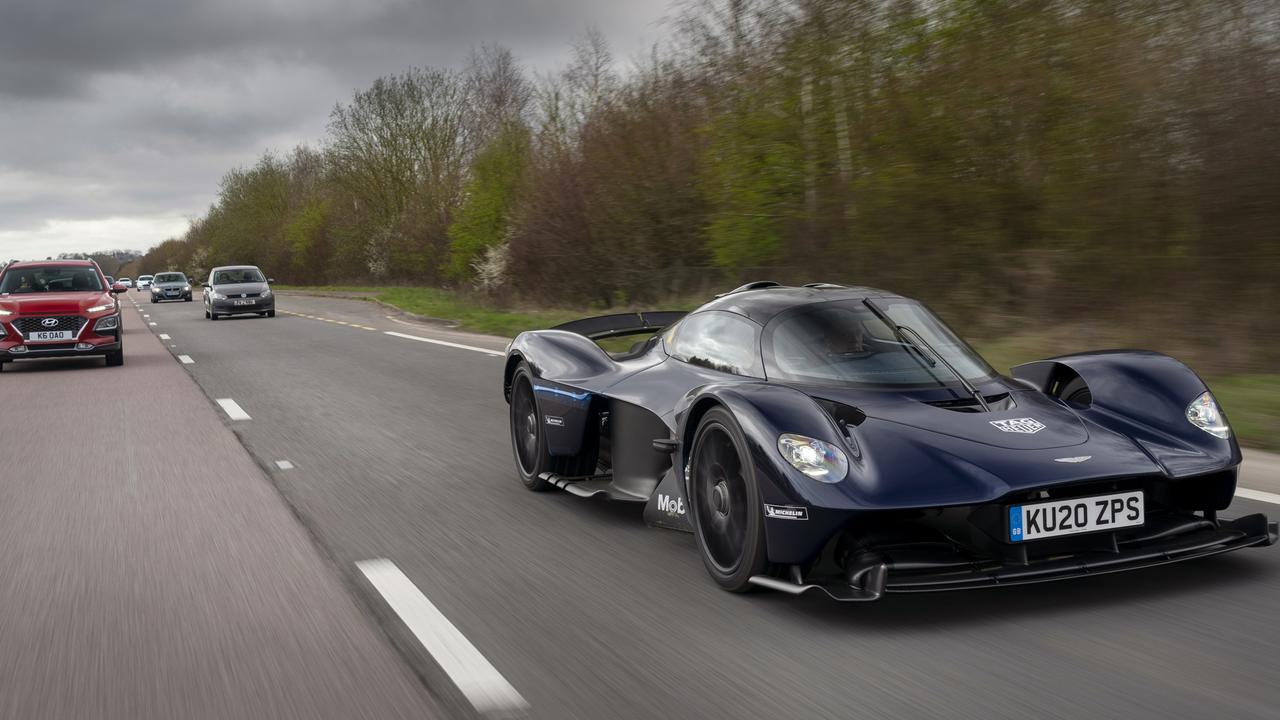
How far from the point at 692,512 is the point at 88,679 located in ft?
7.37

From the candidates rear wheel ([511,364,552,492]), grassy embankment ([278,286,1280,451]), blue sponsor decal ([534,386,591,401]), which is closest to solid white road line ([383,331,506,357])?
grassy embankment ([278,286,1280,451])

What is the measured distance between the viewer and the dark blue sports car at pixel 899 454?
3.82 metres

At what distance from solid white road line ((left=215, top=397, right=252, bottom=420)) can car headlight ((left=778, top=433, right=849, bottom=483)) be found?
7.38 m

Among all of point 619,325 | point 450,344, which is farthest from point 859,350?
point 450,344

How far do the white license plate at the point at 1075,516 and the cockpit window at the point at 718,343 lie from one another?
1388 mm

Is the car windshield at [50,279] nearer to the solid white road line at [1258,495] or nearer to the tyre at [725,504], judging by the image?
the tyre at [725,504]

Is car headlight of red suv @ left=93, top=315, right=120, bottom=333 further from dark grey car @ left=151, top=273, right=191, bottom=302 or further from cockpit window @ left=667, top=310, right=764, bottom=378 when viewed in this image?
dark grey car @ left=151, top=273, right=191, bottom=302

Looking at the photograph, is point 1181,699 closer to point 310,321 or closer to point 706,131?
point 706,131

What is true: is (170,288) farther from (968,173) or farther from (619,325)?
(619,325)

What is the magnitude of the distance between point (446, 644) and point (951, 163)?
12068 millimetres

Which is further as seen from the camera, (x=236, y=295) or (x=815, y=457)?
(x=236, y=295)

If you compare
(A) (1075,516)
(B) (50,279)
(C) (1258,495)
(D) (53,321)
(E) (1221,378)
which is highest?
(B) (50,279)

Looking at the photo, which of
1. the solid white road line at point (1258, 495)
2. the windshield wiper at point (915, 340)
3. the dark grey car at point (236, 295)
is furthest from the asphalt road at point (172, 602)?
the dark grey car at point (236, 295)

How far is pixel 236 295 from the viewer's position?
1225 inches
